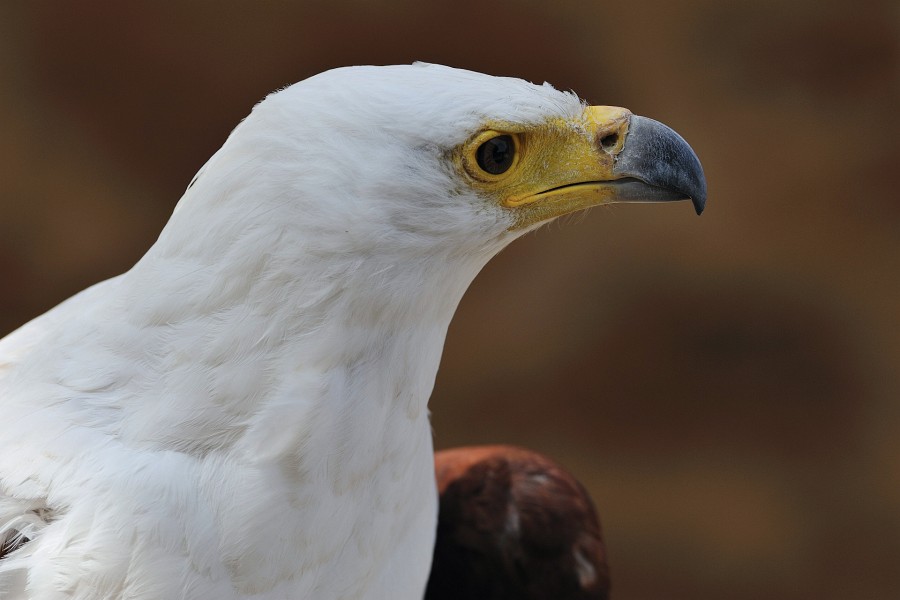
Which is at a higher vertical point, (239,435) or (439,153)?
(439,153)

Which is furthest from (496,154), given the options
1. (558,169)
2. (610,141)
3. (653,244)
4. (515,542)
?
(653,244)

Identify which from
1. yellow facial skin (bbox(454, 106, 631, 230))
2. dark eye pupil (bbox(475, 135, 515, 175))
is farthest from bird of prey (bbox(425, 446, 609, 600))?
dark eye pupil (bbox(475, 135, 515, 175))

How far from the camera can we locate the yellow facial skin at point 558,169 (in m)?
1.86

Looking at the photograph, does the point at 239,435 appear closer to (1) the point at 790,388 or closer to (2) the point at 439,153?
(2) the point at 439,153

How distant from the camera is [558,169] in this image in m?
1.91

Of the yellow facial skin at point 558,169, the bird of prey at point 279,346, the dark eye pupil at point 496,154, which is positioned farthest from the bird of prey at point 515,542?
the dark eye pupil at point 496,154

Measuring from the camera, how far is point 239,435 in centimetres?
179

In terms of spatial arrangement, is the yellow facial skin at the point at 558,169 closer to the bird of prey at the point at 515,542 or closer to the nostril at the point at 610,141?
the nostril at the point at 610,141

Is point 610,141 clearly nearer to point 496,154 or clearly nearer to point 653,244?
point 496,154

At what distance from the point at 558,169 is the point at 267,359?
0.65 m

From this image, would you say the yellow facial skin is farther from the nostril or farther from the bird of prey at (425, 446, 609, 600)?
the bird of prey at (425, 446, 609, 600)

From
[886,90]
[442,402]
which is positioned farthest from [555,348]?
[886,90]

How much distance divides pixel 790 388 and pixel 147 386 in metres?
3.82

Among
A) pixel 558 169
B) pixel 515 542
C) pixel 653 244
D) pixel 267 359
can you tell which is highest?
pixel 558 169
